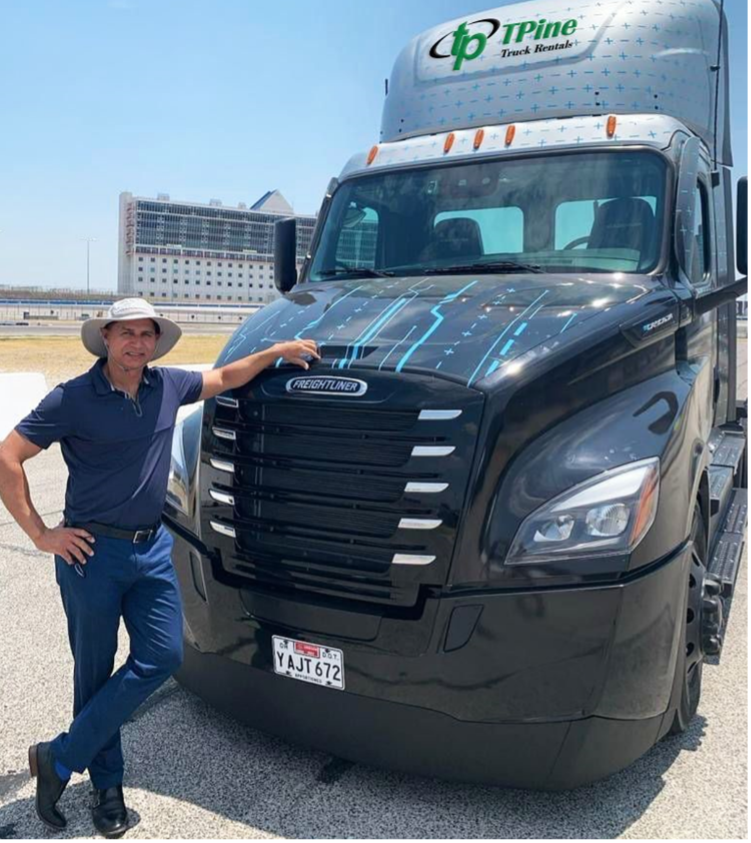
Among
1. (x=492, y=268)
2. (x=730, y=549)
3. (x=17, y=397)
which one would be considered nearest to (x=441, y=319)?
(x=492, y=268)

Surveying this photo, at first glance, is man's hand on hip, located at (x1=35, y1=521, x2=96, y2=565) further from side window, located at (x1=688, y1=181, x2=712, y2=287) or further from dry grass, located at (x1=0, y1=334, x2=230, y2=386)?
dry grass, located at (x1=0, y1=334, x2=230, y2=386)

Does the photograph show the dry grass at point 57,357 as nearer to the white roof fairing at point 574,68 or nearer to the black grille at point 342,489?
the white roof fairing at point 574,68

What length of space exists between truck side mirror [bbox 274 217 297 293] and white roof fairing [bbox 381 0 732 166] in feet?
3.34

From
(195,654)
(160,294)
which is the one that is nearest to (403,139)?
(195,654)

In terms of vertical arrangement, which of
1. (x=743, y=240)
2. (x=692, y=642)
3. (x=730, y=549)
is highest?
(x=743, y=240)

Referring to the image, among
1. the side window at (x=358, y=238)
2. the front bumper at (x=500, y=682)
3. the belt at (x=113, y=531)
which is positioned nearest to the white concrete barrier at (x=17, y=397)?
the side window at (x=358, y=238)

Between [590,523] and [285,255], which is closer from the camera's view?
[590,523]

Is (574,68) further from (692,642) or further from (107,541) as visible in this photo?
(107,541)

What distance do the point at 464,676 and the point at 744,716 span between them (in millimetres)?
1842

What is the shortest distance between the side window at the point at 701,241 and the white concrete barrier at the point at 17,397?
911cm

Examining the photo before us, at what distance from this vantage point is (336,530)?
123 inches

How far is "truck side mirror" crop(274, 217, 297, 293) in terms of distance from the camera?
17.9 ft

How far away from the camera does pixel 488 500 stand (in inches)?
115

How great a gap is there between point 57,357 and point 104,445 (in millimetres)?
22674
